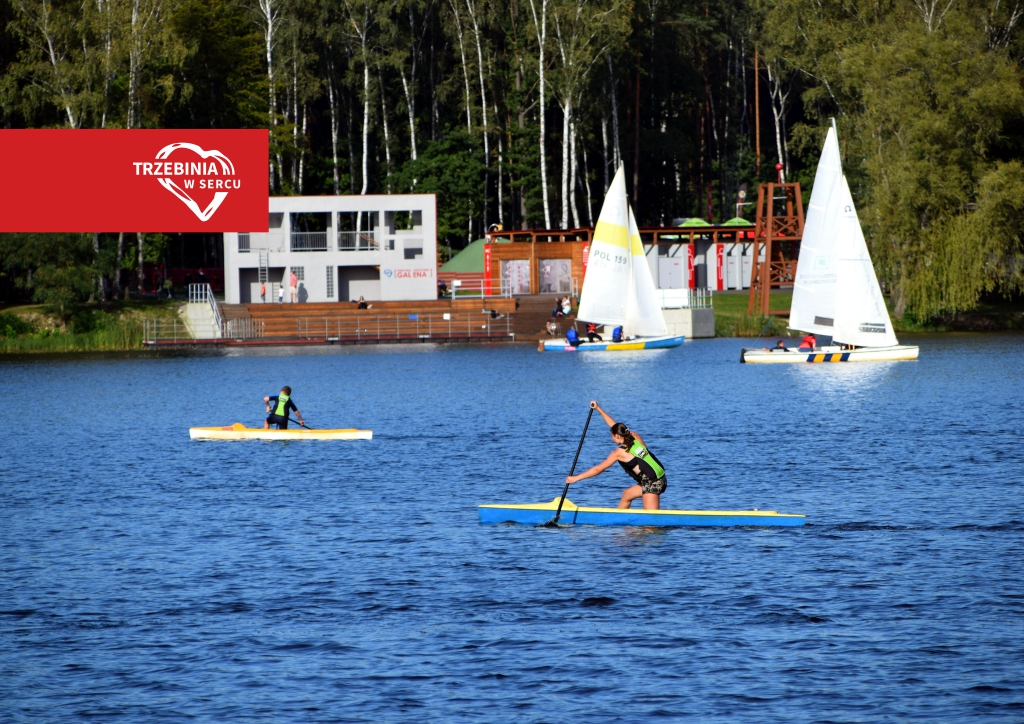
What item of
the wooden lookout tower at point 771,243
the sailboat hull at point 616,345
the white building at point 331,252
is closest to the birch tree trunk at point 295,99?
the white building at point 331,252

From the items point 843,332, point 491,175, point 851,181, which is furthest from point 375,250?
point 843,332

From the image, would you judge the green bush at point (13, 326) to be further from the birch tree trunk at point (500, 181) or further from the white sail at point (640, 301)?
the birch tree trunk at point (500, 181)

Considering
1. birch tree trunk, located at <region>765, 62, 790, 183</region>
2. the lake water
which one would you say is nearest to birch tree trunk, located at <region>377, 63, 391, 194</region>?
birch tree trunk, located at <region>765, 62, 790, 183</region>

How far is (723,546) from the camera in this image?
68.6ft

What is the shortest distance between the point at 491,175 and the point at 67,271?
35925 millimetres

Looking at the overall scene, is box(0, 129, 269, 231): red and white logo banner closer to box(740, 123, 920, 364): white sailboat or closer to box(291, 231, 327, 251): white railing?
box(291, 231, 327, 251): white railing

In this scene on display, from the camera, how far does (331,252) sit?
84.6m

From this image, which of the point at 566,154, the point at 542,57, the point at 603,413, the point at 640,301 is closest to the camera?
the point at 603,413

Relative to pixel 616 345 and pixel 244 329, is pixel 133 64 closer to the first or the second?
pixel 244 329

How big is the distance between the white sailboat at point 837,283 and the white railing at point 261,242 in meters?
37.1

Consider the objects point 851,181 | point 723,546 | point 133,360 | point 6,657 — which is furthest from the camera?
point 851,181

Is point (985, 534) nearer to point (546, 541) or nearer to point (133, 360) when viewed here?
point (546, 541)

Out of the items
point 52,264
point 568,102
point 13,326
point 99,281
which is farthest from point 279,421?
point 568,102

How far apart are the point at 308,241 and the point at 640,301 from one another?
25.0 metres
